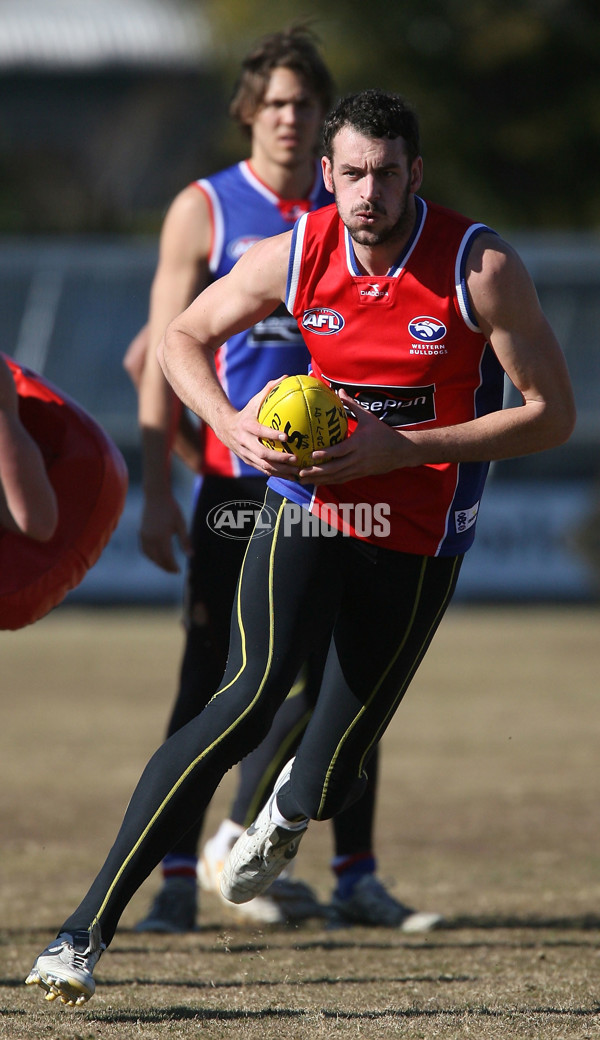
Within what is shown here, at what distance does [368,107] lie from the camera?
142 inches

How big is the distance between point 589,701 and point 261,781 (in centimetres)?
566

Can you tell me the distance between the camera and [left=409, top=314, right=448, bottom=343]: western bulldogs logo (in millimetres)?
3615

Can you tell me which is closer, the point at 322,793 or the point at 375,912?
the point at 322,793

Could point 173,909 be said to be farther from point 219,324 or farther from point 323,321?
point 323,321

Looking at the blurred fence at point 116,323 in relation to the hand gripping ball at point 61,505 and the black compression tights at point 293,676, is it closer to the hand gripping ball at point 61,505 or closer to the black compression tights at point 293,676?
the hand gripping ball at point 61,505

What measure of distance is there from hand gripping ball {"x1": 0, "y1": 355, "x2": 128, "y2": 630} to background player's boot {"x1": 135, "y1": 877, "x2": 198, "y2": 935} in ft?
3.83

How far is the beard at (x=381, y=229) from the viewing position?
3.59 meters

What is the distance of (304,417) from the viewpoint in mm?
3414

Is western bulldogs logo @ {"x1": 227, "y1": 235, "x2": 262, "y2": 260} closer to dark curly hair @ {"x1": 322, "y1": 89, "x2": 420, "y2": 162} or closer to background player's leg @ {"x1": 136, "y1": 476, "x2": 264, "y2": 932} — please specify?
background player's leg @ {"x1": 136, "y1": 476, "x2": 264, "y2": 932}

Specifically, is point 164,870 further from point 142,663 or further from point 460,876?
point 142,663

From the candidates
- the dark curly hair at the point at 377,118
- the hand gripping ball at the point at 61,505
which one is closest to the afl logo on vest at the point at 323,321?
the dark curly hair at the point at 377,118

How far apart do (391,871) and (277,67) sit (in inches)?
128

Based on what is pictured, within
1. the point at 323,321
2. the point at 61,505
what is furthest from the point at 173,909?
the point at 323,321

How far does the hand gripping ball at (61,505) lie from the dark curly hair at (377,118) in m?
1.37
